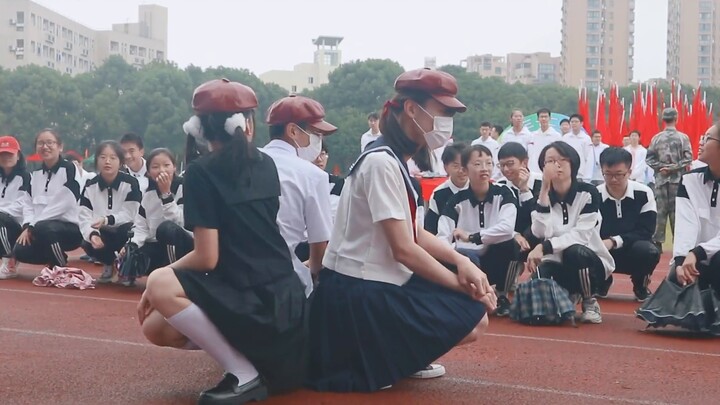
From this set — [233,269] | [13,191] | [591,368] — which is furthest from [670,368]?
[13,191]

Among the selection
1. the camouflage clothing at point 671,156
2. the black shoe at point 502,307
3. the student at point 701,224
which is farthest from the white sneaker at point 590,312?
the camouflage clothing at point 671,156

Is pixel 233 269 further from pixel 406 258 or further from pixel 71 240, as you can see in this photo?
pixel 71 240

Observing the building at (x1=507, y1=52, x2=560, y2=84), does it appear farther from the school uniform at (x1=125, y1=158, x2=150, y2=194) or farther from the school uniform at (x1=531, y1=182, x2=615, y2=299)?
the school uniform at (x1=531, y1=182, x2=615, y2=299)

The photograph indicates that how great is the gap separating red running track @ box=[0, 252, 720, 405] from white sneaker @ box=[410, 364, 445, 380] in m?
0.05

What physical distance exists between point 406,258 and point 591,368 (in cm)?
180

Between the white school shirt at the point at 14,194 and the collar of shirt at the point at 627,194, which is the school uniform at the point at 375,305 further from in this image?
the white school shirt at the point at 14,194

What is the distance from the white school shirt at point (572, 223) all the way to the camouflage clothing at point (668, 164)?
19.6 feet

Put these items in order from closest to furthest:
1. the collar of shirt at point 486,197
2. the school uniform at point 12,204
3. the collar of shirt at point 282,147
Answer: the collar of shirt at point 282,147 → the collar of shirt at point 486,197 → the school uniform at point 12,204

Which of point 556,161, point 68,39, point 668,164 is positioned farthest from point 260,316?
point 68,39

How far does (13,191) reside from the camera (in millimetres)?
10078

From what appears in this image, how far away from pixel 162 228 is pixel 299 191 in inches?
150

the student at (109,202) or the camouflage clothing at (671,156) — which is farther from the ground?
the camouflage clothing at (671,156)

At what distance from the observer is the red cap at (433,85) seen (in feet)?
16.0

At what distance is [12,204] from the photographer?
1006 centimetres
